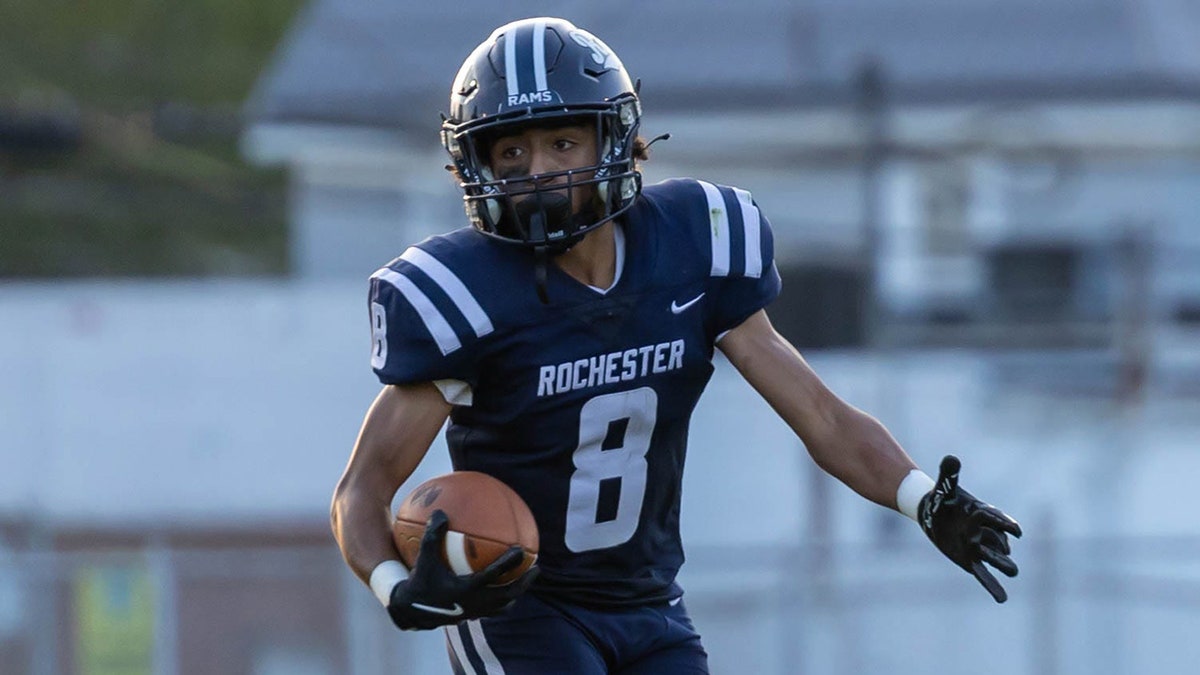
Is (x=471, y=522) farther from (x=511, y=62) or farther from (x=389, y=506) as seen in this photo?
(x=511, y=62)

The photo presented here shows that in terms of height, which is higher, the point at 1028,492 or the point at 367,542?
the point at 1028,492

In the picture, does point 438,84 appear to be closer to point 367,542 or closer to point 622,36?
point 622,36

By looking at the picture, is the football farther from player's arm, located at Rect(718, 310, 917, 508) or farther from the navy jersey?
player's arm, located at Rect(718, 310, 917, 508)

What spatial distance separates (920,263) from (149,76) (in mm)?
14505

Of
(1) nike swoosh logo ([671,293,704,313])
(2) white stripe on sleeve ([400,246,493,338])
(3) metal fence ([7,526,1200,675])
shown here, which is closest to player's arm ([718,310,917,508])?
(1) nike swoosh logo ([671,293,704,313])

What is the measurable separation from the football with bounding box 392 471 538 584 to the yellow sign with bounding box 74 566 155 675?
4.47 m

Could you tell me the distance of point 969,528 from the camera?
3311 millimetres

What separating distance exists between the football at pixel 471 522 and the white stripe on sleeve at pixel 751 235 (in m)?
0.67

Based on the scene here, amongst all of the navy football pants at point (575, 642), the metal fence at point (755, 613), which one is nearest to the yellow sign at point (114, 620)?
the metal fence at point (755, 613)

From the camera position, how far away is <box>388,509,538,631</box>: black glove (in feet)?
9.83

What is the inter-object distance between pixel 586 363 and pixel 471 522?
39cm

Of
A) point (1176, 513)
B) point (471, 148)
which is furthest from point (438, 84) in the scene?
point (471, 148)

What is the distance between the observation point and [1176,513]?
817cm

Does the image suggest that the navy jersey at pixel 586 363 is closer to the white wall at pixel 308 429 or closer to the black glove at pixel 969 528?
the black glove at pixel 969 528
